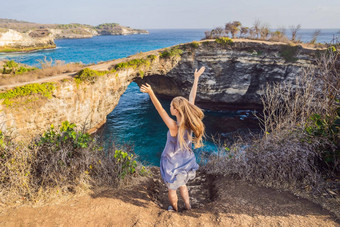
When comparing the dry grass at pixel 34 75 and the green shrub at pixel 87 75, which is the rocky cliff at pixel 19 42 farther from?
the green shrub at pixel 87 75

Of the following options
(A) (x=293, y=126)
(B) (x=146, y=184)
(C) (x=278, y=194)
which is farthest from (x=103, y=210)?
(A) (x=293, y=126)

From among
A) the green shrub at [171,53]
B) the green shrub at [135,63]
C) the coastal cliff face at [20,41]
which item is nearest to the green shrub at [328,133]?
the green shrub at [135,63]

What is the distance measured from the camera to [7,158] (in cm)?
541

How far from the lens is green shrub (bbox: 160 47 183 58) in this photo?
21.7 meters

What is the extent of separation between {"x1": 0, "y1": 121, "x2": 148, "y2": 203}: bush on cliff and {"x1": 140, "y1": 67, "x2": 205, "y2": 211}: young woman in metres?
2.04

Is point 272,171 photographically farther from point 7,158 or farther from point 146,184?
point 7,158

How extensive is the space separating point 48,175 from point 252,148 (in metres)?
6.29

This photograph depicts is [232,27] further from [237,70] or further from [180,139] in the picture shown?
[180,139]

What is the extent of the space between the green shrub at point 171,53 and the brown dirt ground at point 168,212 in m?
17.6

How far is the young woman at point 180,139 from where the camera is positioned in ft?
13.7

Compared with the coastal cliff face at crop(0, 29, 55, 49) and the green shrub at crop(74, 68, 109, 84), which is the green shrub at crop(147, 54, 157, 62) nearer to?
the green shrub at crop(74, 68, 109, 84)

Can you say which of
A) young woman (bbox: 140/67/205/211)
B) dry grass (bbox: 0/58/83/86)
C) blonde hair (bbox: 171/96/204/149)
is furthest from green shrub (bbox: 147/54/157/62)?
blonde hair (bbox: 171/96/204/149)

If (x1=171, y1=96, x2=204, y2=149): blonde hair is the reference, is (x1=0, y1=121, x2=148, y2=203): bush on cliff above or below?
below

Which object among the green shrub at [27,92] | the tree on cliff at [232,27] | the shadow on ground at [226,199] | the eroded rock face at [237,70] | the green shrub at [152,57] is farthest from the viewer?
the tree on cliff at [232,27]
